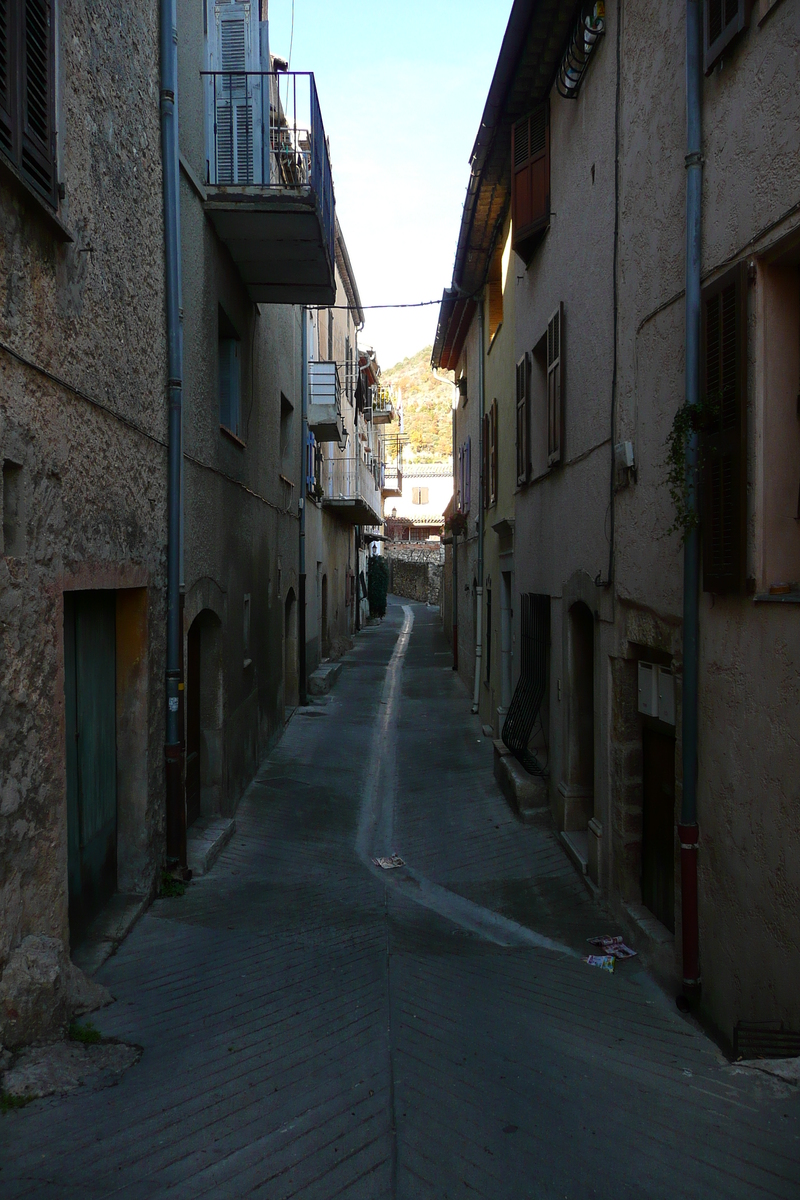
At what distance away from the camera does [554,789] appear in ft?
28.6

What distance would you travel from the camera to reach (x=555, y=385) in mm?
8523

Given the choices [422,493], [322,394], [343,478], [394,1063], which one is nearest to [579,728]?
[394,1063]

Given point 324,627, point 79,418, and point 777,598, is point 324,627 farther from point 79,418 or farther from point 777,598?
point 777,598

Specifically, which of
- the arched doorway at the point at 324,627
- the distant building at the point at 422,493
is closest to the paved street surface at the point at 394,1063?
the arched doorway at the point at 324,627

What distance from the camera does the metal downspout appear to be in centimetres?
643

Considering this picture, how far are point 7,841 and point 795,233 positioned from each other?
440 centimetres

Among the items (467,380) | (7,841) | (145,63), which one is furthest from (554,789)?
(467,380)

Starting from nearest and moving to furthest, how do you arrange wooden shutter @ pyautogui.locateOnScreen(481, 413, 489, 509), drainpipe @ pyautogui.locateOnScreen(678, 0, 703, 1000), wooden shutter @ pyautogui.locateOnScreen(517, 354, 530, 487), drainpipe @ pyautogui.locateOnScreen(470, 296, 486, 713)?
drainpipe @ pyautogui.locateOnScreen(678, 0, 703, 1000)
wooden shutter @ pyautogui.locateOnScreen(517, 354, 530, 487)
wooden shutter @ pyautogui.locateOnScreen(481, 413, 489, 509)
drainpipe @ pyautogui.locateOnScreen(470, 296, 486, 713)

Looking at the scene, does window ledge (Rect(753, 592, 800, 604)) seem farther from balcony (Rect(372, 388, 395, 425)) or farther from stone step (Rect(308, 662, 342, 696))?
balcony (Rect(372, 388, 395, 425))

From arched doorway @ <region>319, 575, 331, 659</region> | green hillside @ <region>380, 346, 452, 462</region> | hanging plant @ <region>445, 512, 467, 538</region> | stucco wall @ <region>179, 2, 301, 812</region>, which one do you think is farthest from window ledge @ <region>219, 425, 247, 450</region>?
green hillside @ <region>380, 346, 452, 462</region>

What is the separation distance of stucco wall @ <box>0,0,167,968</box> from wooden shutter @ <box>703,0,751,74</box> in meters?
3.38

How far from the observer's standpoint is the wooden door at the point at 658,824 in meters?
5.88

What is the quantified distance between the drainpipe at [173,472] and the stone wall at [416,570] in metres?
41.6

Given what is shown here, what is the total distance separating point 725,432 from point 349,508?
18229 millimetres
